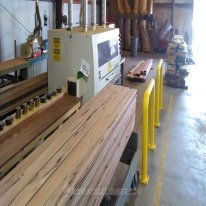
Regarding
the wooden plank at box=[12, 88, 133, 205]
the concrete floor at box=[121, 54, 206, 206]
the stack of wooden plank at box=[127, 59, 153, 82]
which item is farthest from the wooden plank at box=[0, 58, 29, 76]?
the stack of wooden plank at box=[127, 59, 153, 82]

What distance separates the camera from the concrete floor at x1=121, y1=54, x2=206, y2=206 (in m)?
2.20

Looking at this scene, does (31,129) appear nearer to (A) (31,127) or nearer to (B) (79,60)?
(A) (31,127)

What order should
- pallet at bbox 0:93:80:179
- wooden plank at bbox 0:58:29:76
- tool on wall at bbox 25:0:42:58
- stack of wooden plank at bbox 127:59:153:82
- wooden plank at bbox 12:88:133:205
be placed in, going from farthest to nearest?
stack of wooden plank at bbox 127:59:153:82
tool on wall at bbox 25:0:42:58
wooden plank at bbox 0:58:29:76
pallet at bbox 0:93:80:179
wooden plank at bbox 12:88:133:205

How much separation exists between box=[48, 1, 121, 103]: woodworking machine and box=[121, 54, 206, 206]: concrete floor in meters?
1.00

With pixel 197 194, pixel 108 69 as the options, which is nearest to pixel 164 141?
pixel 197 194

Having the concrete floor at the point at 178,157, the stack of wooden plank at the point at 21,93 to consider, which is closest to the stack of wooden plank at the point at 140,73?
the concrete floor at the point at 178,157

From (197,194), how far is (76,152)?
4.81ft

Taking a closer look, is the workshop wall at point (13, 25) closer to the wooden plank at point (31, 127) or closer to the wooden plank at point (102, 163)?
the wooden plank at point (31, 127)

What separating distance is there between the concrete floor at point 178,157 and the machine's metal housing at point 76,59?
1.00 meters

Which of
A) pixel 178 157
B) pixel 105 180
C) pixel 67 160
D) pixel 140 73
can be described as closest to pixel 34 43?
pixel 140 73

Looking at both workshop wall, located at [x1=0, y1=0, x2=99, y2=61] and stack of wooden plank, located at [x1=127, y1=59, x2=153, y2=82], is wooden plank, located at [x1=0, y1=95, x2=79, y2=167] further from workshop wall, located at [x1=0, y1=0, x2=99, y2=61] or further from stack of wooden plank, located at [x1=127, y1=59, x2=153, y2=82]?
stack of wooden plank, located at [x1=127, y1=59, x2=153, y2=82]

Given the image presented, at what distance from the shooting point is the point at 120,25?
8.44m

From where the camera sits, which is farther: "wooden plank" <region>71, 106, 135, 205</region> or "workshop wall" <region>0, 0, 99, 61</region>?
"workshop wall" <region>0, 0, 99, 61</region>

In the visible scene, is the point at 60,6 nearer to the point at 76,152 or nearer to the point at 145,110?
the point at 145,110
